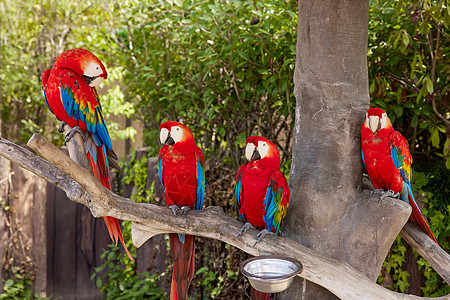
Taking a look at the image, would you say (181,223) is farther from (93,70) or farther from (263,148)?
(93,70)

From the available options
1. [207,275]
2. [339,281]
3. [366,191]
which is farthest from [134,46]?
[339,281]

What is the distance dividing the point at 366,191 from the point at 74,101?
1248 millimetres

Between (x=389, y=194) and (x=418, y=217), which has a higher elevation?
(x=389, y=194)

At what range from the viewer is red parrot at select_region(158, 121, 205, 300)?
1847mm

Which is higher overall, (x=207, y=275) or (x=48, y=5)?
(x=48, y=5)

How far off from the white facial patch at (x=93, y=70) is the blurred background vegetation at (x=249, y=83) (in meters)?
1.01

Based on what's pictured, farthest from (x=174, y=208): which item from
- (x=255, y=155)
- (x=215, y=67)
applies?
(x=215, y=67)

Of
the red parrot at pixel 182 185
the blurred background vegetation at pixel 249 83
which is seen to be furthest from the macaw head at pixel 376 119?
the red parrot at pixel 182 185

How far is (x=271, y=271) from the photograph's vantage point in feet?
5.44

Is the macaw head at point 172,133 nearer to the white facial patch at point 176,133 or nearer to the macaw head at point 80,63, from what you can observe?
the white facial patch at point 176,133

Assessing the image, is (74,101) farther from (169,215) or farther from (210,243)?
(210,243)

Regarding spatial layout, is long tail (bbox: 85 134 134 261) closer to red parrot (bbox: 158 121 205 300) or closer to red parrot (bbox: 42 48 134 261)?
red parrot (bbox: 42 48 134 261)

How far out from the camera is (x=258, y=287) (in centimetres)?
156

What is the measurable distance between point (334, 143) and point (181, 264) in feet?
2.69
